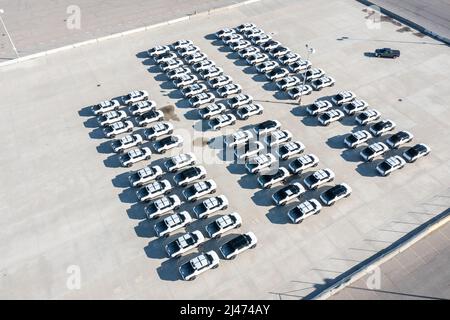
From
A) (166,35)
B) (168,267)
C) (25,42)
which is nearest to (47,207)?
(168,267)

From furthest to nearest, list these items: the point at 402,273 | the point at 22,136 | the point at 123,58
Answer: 1. the point at 123,58
2. the point at 22,136
3. the point at 402,273

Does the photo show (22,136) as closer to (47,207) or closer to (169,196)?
(47,207)

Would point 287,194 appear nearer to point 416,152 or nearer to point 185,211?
point 185,211

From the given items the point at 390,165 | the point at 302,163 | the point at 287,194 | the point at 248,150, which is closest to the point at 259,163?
the point at 248,150

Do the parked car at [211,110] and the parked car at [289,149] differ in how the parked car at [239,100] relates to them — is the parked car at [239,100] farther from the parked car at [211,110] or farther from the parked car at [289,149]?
the parked car at [289,149]

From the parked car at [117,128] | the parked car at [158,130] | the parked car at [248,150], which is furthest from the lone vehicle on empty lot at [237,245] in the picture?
the parked car at [117,128]
